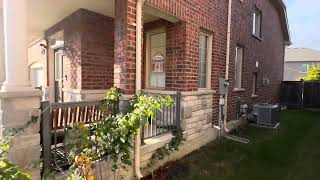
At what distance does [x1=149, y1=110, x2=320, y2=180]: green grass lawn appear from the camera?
4.24m

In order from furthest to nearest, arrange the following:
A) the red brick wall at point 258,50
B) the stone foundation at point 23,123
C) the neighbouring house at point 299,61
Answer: the neighbouring house at point 299,61
the red brick wall at point 258,50
the stone foundation at point 23,123

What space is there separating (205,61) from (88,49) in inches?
116

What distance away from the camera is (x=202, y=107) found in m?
5.72

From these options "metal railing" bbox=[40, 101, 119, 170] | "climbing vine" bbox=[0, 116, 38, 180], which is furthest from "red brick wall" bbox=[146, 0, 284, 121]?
"climbing vine" bbox=[0, 116, 38, 180]

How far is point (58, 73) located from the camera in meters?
7.61

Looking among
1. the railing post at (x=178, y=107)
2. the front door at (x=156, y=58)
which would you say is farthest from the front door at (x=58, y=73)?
the railing post at (x=178, y=107)

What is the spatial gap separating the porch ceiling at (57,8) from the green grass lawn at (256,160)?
3.72m

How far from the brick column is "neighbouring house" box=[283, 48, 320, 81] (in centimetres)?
3935

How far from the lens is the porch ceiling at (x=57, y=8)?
496 centimetres

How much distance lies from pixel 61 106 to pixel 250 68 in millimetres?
7854

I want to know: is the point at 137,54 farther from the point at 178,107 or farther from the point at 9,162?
the point at 9,162

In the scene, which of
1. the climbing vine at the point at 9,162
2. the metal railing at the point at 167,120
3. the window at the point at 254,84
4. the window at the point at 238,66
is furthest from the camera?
the window at the point at 254,84

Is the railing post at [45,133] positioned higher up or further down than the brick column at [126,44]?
further down

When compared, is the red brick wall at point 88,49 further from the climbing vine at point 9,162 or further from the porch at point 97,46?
the climbing vine at point 9,162
